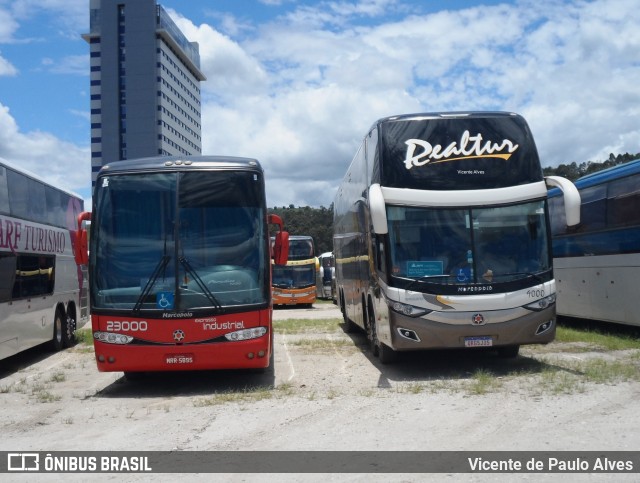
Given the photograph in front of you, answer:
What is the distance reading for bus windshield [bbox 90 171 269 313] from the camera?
428 inches

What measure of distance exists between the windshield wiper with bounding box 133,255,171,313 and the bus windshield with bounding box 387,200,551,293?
3.48m

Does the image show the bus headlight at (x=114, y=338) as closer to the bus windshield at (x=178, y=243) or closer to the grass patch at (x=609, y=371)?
the bus windshield at (x=178, y=243)

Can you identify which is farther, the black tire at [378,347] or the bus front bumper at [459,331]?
the black tire at [378,347]

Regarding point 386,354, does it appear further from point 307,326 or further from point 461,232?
point 307,326

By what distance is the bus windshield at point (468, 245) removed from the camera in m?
11.6

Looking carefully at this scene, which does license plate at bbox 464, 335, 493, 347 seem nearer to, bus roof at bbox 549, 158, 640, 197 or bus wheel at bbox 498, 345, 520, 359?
bus wheel at bbox 498, 345, 520, 359

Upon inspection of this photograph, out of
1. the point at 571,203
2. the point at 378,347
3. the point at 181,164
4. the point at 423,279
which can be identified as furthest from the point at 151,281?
the point at 571,203

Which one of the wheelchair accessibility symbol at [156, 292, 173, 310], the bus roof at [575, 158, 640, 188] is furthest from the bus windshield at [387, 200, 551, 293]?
the bus roof at [575, 158, 640, 188]

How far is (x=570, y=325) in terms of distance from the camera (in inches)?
811

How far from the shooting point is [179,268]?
10.9 metres

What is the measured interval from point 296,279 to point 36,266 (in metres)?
23.6

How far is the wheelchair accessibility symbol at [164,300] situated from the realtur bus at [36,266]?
12.3ft

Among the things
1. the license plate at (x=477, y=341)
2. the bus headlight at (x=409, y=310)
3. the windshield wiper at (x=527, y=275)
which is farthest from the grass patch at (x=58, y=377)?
the windshield wiper at (x=527, y=275)

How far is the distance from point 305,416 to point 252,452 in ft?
5.69
